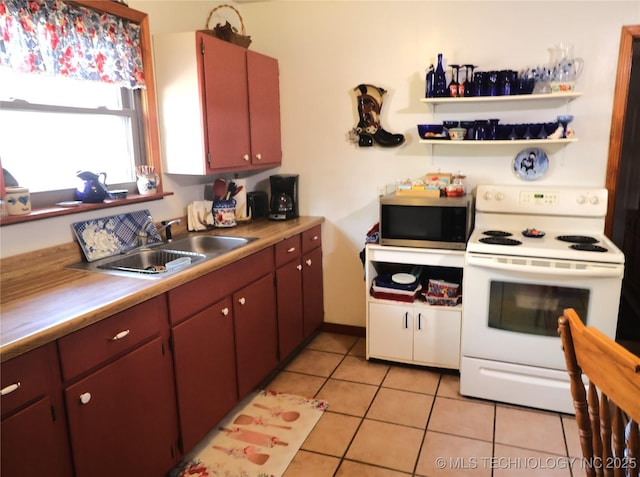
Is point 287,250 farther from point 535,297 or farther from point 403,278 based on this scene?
point 535,297

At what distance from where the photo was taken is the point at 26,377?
4.47ft

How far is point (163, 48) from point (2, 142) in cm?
96

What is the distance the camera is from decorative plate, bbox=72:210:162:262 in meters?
2.21

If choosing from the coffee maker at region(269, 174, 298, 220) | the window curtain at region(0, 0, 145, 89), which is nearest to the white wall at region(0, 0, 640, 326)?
the coffee maker at region(269, 174, 298, 220)

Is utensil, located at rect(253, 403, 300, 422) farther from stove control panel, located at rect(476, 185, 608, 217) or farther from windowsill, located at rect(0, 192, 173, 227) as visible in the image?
stove control panel, located at rect(476, 185, 608, 217)

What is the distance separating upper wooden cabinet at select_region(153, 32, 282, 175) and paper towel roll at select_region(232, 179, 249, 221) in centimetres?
17

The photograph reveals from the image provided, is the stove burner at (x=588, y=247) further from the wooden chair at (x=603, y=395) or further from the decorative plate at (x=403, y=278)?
the wooden chair at (x=603, y=395)

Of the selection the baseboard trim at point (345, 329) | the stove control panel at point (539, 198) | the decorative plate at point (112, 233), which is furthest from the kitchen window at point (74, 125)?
the stove control panel at point (539, 198)

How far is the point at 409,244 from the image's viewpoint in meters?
2.87

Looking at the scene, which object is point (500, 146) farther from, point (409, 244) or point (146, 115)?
point (146, 115)

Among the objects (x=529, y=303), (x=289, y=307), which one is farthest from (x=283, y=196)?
(x=529, y=303)

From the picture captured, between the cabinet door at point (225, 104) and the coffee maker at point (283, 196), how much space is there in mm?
361

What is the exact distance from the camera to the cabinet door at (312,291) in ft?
10.6

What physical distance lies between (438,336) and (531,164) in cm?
117
